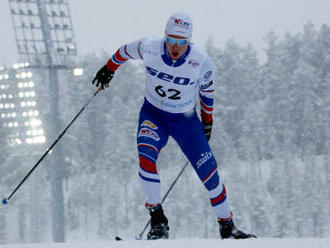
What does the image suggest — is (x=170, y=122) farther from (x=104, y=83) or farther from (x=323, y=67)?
(x=323, y=67)

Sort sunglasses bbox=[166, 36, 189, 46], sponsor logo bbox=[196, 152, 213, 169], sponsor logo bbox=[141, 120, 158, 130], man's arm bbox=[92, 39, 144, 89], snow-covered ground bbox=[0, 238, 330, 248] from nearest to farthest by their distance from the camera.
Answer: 1. snow-covered ground bbox=[0, 238, 330, 248]
2. sunglasses bbox=[166, 36, 189, 46]
3. sponsor logo bbox=[196, 152, 213, 169]
4. sponsor logo bbox=[141, 120, 158, 130]
5. man's arm bbox=[92, 39, 144, 89]

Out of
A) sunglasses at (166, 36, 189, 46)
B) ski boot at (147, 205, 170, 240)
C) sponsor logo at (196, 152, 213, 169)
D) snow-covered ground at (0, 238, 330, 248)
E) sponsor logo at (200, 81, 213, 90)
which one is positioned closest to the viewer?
snow-covered ground at (0, 238, 330, 248)

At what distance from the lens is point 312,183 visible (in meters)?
54.6

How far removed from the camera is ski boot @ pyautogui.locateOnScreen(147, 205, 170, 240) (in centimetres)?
446

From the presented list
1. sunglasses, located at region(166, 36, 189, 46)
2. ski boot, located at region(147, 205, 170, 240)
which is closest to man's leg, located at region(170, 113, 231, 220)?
ski boot, located at region(147, 205, 170, 240)

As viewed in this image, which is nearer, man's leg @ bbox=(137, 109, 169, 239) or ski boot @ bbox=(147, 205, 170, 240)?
ski boot @ bbox=(147, 205, 170, 240)

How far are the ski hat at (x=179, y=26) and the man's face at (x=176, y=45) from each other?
0.04m

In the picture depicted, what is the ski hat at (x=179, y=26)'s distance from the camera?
179 inches

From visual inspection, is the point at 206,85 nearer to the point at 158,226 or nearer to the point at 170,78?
the point at 170,78

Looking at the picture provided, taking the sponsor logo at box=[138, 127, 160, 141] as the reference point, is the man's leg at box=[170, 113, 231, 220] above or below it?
below

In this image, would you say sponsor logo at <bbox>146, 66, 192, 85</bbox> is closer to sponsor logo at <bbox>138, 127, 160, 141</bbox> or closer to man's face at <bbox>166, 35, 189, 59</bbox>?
man's face at <bbox>166, 35, 189, 59</bbox>

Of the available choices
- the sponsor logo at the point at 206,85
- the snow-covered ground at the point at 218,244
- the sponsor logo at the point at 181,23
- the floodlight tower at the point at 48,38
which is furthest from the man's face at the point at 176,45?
the floodlight tower at the point at 48,38

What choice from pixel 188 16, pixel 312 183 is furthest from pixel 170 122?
pixel 312 183

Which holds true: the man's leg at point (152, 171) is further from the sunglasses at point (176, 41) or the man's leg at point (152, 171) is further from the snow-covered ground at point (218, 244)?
the snow-covered ground at point (218, 244)
